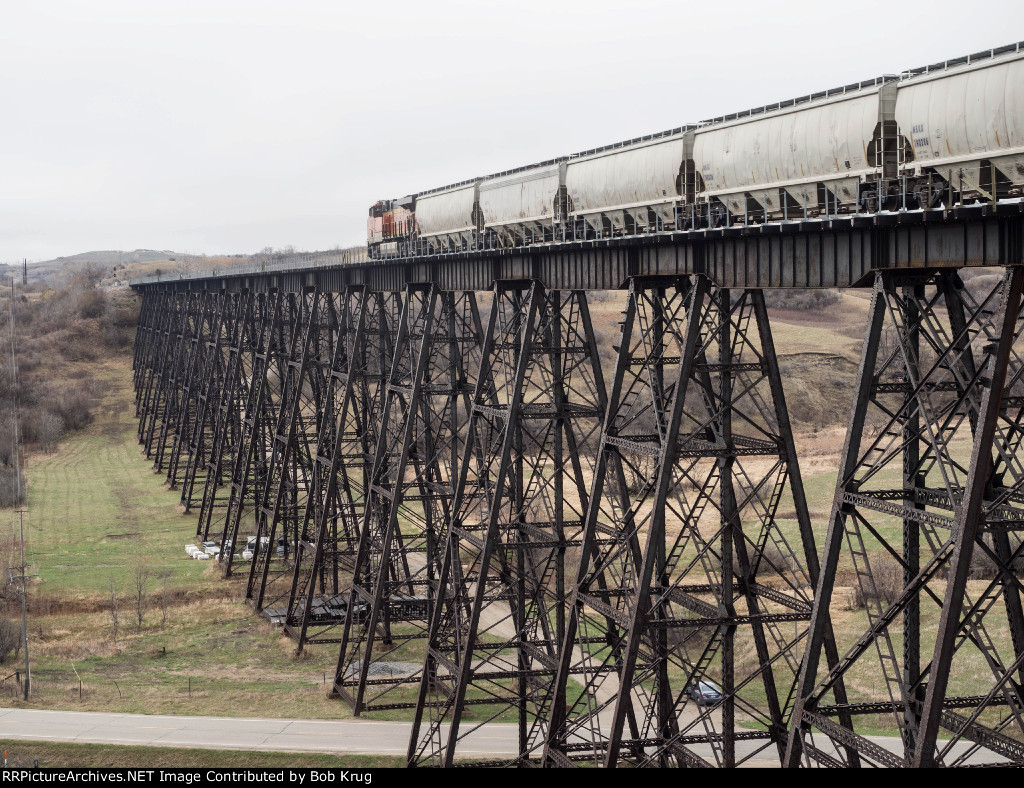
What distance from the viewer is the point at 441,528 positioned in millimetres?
29734

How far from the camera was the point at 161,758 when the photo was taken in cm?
2503

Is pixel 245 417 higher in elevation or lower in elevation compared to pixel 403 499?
lower

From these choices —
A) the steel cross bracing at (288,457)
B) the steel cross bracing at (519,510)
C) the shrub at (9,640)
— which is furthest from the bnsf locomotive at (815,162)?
the shrub at (9,640)

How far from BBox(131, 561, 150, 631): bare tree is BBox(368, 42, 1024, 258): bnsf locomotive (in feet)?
68.5

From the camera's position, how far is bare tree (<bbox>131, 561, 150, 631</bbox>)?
3806 centimetres

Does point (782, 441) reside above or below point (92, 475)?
above

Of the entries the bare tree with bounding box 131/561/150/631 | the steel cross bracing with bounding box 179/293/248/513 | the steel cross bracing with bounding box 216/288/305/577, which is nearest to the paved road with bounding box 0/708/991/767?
the bare tree with bounding box 131/561/150/631

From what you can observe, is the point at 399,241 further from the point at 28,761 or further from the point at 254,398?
the point at 28,761

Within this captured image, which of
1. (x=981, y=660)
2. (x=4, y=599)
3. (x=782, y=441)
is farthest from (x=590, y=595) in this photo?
(x=4, y=599)

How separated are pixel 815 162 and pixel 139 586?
3056 cm

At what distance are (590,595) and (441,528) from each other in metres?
10.9

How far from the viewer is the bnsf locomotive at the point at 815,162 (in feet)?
41.1

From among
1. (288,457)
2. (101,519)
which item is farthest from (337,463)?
(101,519)

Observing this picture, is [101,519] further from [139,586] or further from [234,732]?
[234,732]
